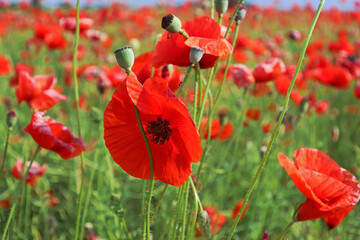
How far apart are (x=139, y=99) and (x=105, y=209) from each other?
876 mm

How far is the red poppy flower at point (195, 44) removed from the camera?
72cm

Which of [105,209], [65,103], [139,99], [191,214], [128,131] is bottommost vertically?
[65,103]

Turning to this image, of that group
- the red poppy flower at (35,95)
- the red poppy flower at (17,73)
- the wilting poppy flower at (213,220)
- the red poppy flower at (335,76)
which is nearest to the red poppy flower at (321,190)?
the wilting poppy flower at (213,220)

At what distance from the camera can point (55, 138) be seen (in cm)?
96

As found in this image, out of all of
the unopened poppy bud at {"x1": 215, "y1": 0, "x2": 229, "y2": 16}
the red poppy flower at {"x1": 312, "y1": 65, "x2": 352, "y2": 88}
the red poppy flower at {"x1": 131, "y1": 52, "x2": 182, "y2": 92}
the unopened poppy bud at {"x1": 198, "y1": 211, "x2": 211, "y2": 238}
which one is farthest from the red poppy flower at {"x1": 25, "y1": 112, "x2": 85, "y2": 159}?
the red poppy flower at {"x1": 312, "y1": 65, "x2": 352, "y2": 88}

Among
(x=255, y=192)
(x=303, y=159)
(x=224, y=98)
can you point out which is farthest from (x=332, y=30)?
(x=303, y=159)

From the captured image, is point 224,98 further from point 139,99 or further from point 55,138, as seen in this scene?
point 139,99

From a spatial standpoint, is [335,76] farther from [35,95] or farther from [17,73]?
[17,73]

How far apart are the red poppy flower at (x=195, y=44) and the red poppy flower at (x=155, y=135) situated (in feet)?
0.41

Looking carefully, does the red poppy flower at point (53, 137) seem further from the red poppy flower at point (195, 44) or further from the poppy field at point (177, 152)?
the red poppy flower at point (195, 44)

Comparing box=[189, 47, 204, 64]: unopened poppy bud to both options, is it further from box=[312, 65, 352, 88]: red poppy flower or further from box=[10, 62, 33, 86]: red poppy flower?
box=[312, 65, 352, 88]: red poppy flower

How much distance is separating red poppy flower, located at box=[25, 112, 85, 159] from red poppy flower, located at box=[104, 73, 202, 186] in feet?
0.82

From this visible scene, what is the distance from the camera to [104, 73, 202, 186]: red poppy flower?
68 cm

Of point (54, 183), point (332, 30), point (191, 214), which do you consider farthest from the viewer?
point (332, 30)
